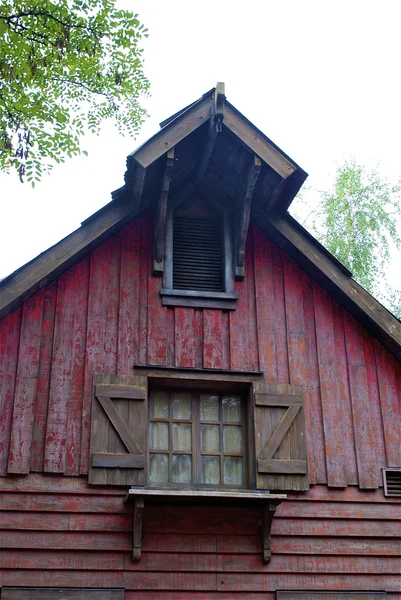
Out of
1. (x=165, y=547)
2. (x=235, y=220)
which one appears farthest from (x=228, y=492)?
(x=235, y=220)

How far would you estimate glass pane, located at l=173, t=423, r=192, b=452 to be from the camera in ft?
29.1

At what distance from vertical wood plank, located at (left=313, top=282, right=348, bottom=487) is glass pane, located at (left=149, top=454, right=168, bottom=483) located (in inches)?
73.0

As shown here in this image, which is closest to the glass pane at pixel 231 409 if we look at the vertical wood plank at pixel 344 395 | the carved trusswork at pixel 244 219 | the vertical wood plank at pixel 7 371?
the vertical wood plank at pixel 344 395

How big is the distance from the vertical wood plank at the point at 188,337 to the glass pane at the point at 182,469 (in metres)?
1.07

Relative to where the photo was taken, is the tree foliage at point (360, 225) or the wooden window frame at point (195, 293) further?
the tree foliage at point (360, 225)

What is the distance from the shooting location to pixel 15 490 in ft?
26.8

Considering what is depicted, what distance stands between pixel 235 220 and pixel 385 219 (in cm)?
1352

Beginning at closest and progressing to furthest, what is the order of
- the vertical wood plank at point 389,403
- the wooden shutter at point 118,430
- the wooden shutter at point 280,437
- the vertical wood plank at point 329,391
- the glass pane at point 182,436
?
the wooden shutter at point 118,430, the wooden shutter at point 280,437, the glass pane at point 182,436, the vertical wood plank at point 329,391, the vertical wood plank at point 389,403

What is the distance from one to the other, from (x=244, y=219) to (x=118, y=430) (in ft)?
9.76

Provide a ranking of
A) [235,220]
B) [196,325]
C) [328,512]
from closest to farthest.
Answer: [328,512] < [196,325] < [235,220]

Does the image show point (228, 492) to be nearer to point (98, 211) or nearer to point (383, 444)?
point (383, 444)

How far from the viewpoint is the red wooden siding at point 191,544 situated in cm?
800

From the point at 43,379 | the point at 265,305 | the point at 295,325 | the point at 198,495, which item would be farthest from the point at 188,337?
the point at 198,495

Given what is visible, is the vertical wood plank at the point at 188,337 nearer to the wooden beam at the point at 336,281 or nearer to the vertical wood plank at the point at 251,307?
the vertical wood plank at the point at 251,307
